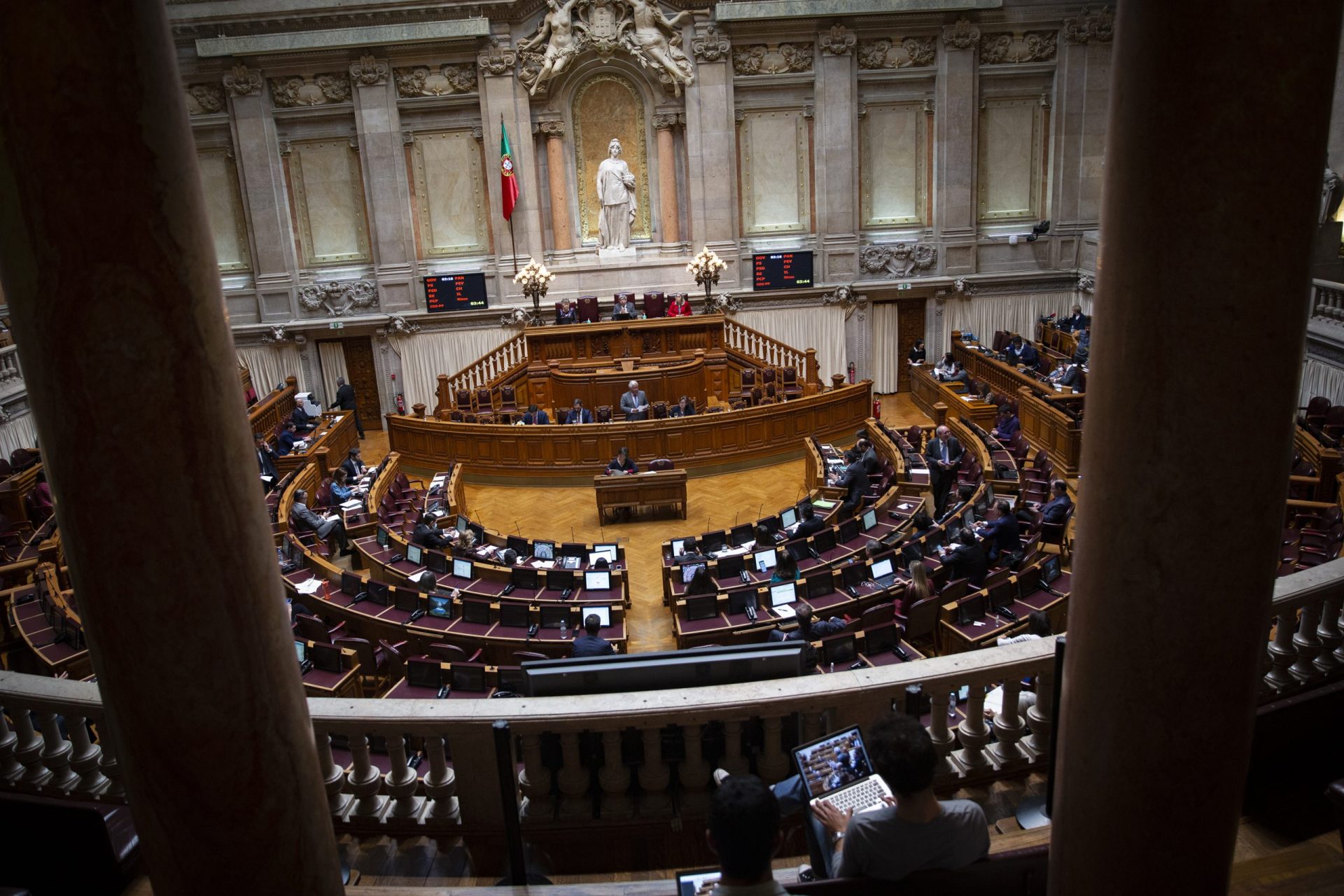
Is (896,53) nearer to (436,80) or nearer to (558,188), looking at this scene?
(558,188)

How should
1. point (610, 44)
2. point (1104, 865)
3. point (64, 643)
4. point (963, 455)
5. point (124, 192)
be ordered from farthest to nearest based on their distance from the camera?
point (610, 44)
point (963, 455)
point (64, 643)
point (1104, 865)
point (124, 192)

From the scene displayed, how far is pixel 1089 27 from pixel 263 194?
17.7 m

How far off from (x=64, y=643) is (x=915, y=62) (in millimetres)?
18911

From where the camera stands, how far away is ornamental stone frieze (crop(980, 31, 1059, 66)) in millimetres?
20625

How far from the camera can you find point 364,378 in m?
21.5

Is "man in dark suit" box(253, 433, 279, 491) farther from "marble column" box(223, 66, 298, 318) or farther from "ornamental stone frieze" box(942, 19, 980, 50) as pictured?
"ornamental stone frieze" box(942, 19, 980, 50)

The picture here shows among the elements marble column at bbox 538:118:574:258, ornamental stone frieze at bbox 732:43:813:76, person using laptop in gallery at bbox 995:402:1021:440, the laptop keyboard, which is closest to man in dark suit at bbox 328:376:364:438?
marble column at bbox 538:118:574:258

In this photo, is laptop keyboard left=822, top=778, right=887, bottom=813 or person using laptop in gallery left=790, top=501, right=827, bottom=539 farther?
person using laptop in gallery left=790, top=501, right=827, bottom=539

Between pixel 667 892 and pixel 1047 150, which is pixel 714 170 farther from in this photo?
pixel 667 892

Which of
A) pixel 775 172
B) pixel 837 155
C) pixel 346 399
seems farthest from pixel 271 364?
pixel 837 155

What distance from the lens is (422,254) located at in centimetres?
2123

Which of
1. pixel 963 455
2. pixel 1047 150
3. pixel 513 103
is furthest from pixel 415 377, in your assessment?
pixel 1047 150

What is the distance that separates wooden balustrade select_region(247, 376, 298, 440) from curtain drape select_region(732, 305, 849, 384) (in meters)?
9.28

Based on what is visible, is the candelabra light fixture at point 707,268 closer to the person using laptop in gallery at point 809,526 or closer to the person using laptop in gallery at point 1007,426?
the person using laptop in gallery at point 1007,426
